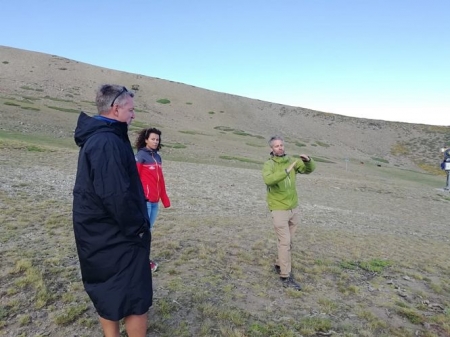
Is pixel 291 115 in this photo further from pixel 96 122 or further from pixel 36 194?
pixel 96 122

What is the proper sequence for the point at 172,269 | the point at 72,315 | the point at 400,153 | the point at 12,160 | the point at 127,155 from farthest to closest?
1. the point at 400,153
2. the point at 12,160
3. the point at 172,269
4. the point at 72,315
5. the point at 127,155

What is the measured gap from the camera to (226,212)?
36.4ft

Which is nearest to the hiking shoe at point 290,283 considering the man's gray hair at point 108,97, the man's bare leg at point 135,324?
the man's bare leg at point 135,324

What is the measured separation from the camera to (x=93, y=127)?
8.64ft

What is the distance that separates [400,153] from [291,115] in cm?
2178

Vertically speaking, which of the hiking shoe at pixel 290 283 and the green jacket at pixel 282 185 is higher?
the green jacket at pixel 282 185

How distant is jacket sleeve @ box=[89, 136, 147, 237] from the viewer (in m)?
2.48

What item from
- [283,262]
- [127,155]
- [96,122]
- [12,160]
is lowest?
[12,160]

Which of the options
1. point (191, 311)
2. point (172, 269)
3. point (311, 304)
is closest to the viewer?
point (191, 311)

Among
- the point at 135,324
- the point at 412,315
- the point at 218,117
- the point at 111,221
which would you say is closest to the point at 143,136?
the point at 111,221

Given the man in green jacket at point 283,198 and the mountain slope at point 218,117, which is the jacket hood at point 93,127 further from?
the mountain slope at point 218,117

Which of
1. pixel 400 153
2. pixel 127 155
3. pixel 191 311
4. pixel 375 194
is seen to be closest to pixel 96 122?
pixel 127 155

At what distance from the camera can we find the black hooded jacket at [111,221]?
2.50 metres

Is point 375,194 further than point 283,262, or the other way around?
point 375,194
